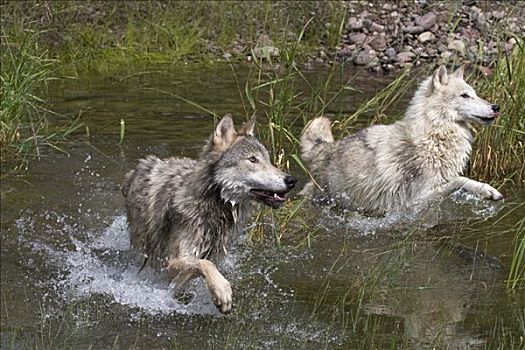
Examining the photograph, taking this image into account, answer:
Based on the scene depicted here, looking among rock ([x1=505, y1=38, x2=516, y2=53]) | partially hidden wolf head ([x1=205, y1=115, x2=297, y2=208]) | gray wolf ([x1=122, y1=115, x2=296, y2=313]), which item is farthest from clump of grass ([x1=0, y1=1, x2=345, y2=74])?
partially hidden wolf head ([x1=205, y1=115, x2=297, y2=208])

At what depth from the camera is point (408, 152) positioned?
26.6 ft

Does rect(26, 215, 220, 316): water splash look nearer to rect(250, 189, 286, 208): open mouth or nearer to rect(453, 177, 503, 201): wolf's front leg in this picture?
rect(250, 189, 286, 208): open mouth

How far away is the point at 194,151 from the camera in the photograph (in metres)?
9.60

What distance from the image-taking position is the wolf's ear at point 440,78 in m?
8.15

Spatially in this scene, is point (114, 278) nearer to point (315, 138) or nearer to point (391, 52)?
point (315, 138)

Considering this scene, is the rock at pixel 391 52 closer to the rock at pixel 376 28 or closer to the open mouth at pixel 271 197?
the rock at pixel 376 28

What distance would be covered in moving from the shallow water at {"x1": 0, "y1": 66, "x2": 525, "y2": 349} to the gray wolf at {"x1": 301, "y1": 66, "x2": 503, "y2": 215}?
0.76 feet

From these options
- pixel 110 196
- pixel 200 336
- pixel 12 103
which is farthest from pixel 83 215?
pixel 200 336

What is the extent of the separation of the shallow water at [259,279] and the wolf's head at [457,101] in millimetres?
758

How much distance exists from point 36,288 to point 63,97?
5.63 meters

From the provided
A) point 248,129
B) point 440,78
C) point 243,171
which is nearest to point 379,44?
point 440,78

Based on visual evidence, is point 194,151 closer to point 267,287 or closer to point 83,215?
point 83,215

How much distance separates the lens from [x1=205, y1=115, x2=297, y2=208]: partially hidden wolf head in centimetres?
580

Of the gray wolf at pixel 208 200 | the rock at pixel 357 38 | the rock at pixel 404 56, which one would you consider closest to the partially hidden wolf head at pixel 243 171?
the gray wolf at pixel 208 200
